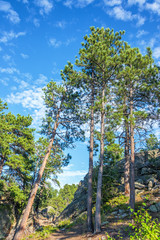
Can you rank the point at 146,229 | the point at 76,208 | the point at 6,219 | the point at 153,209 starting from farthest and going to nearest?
the point at 76,208 < the point at 6,219 < the point at 153,209 < the point at 146,229

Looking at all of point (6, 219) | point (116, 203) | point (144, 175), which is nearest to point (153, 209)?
point (116, 203)

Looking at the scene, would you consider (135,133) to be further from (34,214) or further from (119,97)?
(34,214)

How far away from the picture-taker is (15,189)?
47.3ft

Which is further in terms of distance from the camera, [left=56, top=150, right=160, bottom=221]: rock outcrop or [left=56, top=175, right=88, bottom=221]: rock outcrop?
[left=56, top=175, right=88, bottom=221]: rock outcrop

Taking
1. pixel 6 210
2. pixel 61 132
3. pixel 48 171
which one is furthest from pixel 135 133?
pixel 6 210

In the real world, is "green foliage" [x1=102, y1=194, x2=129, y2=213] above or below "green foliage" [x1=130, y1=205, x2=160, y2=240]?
below

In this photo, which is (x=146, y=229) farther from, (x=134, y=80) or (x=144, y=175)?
(x=144, y=175)

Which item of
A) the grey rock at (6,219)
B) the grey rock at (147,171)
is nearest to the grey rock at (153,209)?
the grey rock at (147,171)

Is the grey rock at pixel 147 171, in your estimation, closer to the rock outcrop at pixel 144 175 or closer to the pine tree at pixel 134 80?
the rock outcrop at pixel 144 175

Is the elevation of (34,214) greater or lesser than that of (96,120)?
lesser

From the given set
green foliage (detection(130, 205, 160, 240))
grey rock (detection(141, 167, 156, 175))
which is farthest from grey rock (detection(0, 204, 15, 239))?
green foliage (detection(130, 205, 160, 240))

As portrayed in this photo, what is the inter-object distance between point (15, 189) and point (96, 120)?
1048 cm

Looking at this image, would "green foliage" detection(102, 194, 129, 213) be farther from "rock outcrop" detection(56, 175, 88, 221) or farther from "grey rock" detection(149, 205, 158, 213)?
"rock outcrop" detection(56, 175, 88, 221)

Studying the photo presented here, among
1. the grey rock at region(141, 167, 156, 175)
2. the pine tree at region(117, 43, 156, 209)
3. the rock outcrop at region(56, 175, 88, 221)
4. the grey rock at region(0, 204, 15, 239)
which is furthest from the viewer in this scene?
the grey rock at region(0, 204, 15, 239)
